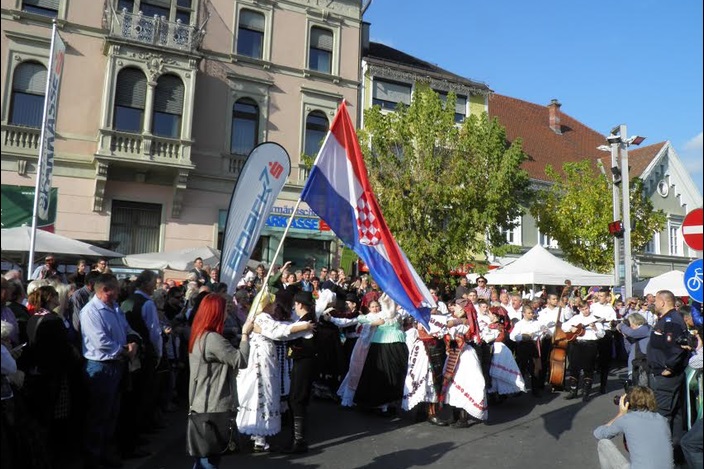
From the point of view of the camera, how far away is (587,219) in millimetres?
26734

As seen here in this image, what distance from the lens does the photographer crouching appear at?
15.9 ft

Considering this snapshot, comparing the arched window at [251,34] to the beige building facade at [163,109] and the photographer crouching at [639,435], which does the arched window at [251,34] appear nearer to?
the beige building facade at [163,109]

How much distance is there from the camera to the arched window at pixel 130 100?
60.5ft

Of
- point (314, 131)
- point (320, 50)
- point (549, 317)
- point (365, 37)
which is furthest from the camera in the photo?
point (365, 37)

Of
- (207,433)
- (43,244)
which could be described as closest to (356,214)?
(207,433)

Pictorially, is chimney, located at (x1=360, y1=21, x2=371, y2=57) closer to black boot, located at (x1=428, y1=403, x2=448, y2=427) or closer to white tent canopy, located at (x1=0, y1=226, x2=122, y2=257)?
white tent canopy, located at (x1=0, y1=226, x2=122, y2=257)

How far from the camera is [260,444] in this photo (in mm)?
6688

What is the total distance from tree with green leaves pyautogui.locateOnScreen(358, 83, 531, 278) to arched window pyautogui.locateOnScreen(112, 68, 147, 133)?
7087 millimetres

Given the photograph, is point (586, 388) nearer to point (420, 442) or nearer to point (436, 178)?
point (420, 442)

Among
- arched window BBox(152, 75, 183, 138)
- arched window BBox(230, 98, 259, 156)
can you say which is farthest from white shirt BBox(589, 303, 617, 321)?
arched window BBox(152, 75, 183, 138)

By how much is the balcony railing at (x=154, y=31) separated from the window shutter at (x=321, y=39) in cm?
445

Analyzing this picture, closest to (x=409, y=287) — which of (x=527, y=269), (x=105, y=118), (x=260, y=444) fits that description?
(x=260, y=444)

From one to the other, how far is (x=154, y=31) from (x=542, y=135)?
26.2m

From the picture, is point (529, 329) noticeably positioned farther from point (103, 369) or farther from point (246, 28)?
point (246, 28)
